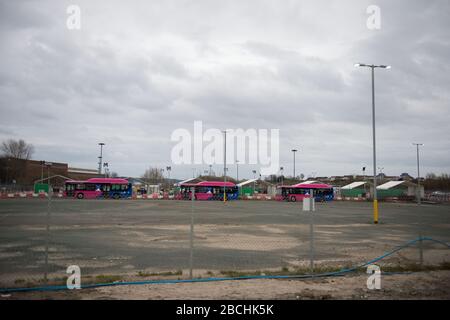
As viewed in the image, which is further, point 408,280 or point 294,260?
point 294,260

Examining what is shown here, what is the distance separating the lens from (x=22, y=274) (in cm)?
844

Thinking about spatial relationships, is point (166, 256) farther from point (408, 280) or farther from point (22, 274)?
point (408, 280)

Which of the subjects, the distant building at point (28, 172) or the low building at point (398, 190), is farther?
the distant building at point (28, 172)

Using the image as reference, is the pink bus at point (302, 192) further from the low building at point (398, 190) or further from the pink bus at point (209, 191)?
the low building at point (398, 190)

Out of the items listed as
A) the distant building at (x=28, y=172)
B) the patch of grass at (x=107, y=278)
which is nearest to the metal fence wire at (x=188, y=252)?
the patch of grass at (x=107, y=278)

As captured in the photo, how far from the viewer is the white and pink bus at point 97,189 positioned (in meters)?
53.5

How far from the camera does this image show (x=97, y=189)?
2140 inches

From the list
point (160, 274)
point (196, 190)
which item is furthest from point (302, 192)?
point (160, 274)

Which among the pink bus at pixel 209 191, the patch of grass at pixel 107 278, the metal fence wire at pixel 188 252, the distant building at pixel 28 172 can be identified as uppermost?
the distant building at pixel 28 172

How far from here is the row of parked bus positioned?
5375 cm

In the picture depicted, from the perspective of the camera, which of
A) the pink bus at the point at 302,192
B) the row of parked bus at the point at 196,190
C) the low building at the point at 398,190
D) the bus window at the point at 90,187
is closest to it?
the row of parked bus at the point at 196,190

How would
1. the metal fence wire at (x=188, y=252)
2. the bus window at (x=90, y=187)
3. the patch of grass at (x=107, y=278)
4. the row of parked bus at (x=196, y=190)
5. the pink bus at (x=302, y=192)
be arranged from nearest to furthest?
the patch of grass at (x=107, y=278) < the metal fence wire at (x=188, y=252) < the row of parked bus at (x=196, y=190) < the bus window at (x=90, y=187) < the pink bus at (x=302, y=192)
